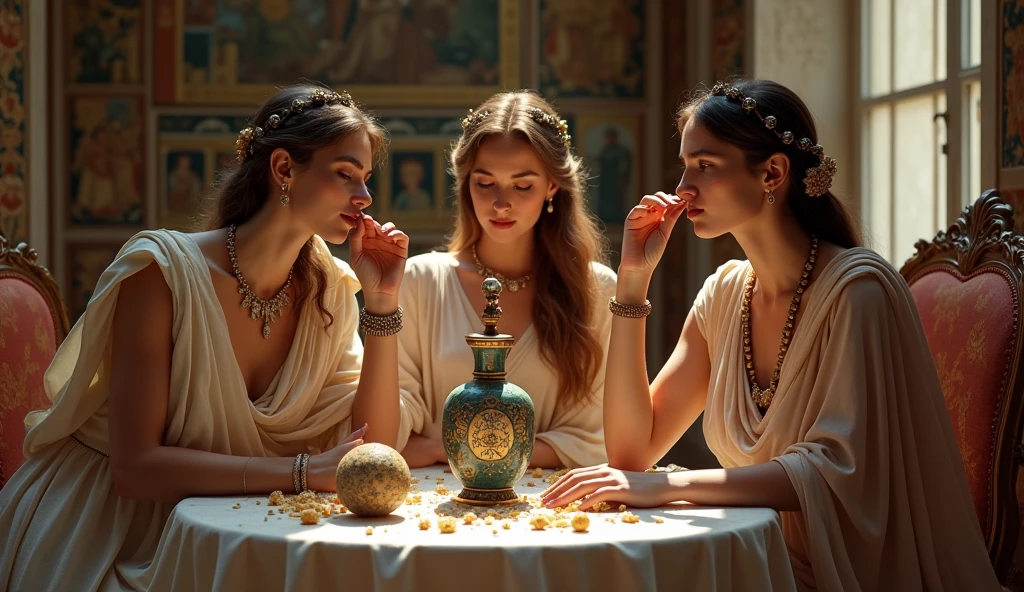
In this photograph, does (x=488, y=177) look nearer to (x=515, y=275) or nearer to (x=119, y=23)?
(x=515, y=275)

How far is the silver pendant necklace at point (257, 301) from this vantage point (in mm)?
3219

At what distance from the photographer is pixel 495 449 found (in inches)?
101

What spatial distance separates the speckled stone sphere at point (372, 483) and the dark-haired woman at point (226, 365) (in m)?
0.35

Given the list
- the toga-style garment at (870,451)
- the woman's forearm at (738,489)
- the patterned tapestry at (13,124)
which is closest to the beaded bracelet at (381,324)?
the woman's forearm at (738,489)

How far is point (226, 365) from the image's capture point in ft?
10.1

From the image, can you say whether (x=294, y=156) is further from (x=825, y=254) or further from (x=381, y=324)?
(x=825, y=254)

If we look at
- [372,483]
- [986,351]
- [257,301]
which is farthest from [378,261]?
[986,351]

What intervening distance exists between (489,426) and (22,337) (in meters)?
1.93

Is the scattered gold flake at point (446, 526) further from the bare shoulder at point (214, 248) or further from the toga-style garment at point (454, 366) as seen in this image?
the bare shoulder at point (214, 248)

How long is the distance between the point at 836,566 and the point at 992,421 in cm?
80

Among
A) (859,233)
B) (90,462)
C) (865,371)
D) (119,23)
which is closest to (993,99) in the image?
(859,233)

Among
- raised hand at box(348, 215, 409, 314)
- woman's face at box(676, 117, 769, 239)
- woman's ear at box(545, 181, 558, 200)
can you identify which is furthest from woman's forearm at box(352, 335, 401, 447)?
woman's face at box(676, 117, 769, 239)

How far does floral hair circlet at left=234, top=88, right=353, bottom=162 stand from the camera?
3.31 m

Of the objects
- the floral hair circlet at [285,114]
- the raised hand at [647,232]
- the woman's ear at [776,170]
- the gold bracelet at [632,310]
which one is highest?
the floral hair circlet at [285,114]
